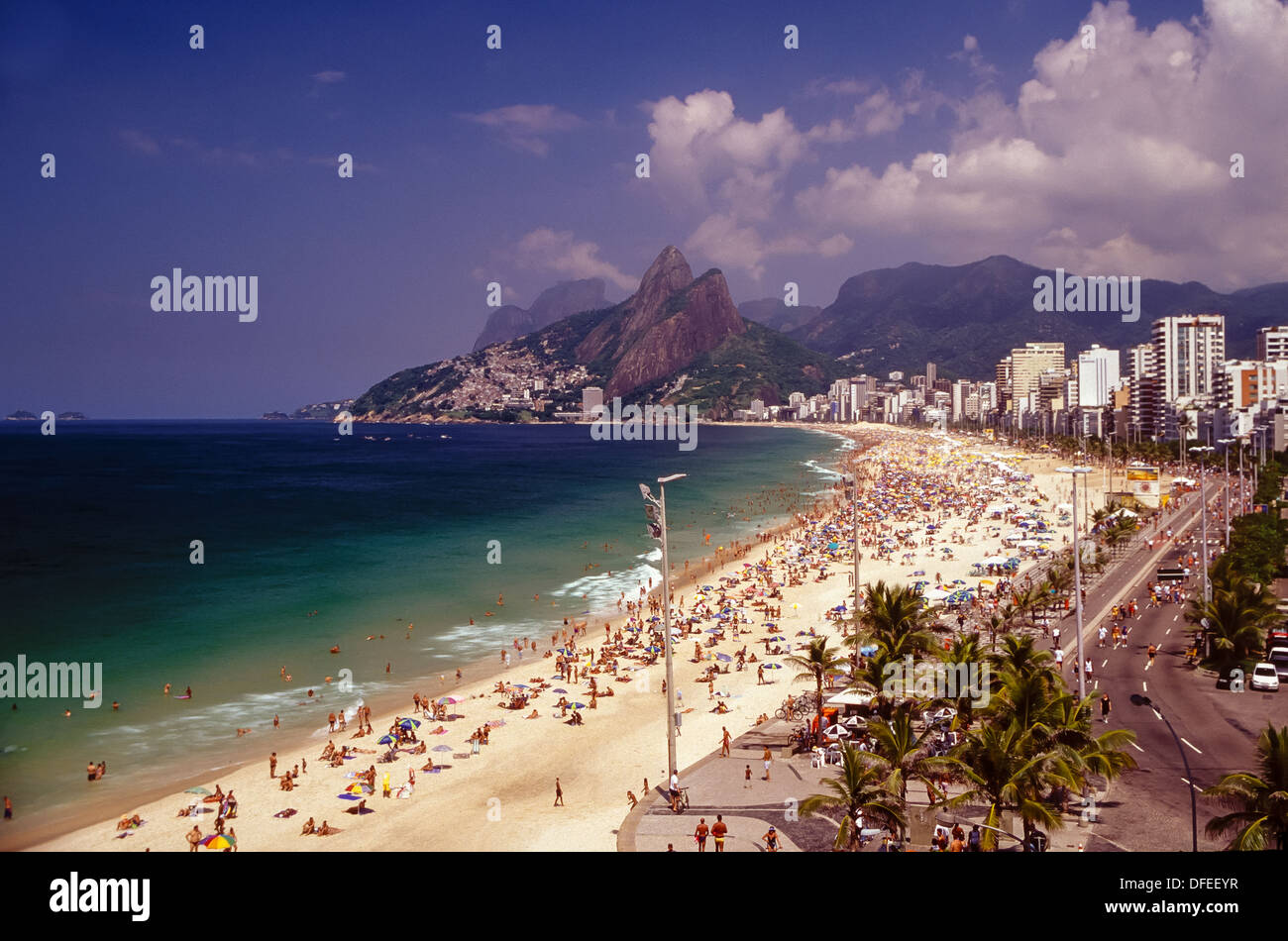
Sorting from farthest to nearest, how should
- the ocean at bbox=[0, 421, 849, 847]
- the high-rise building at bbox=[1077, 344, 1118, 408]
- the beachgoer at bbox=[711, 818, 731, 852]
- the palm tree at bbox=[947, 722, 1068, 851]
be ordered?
the high-rise building at bbox=[1077, 344, 1118, 408] < the ocean at bbox=[0, 421, 849, 847] < the beachgoer at bbox=[711, 818, 731, 852] < the palm tree at bbox=[947, 722, 1068, 851]

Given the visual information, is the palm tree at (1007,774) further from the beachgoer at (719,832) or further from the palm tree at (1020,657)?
the palm tree at (1020,657)

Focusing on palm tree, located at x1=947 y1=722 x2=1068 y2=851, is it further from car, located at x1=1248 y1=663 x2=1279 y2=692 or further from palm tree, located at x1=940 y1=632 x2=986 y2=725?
car, located at x1=1248 y1=663 x2=1279 y2=692

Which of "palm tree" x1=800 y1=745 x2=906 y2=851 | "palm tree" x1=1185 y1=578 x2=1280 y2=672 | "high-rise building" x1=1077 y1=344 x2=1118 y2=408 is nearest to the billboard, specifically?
"palm tree" x1=1185 y1=578 x2=1280 y2=672

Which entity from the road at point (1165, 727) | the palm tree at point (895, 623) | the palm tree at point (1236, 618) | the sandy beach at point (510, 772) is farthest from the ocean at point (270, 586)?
the palm tree at point (1236, 618)

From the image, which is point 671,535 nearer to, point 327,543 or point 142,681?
point 327,543

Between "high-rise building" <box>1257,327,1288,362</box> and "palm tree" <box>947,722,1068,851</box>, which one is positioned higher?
"high-rise building" <box>1257,327,1288,362</box>
